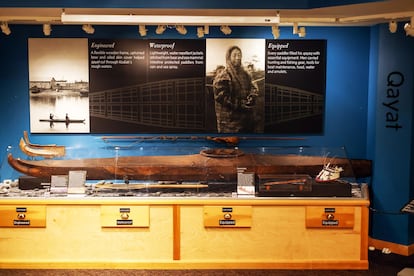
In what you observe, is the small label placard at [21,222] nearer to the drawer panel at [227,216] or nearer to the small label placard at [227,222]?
the drawer panel at [227,216]

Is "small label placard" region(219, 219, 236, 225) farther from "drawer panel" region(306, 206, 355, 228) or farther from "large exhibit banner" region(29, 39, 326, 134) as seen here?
"large exhibit banner" region(29, 39, 326, 134)

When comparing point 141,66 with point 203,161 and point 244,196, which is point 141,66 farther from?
point 244,196

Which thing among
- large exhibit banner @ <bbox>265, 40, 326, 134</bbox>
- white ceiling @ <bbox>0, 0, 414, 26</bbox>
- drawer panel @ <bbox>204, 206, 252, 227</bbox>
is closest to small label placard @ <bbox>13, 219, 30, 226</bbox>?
drawer panel @ <bbox>204, 206, 252, 227</bbox>

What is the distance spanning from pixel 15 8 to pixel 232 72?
7.70ft

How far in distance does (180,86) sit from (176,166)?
116 centimetres

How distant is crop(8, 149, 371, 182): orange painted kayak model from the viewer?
5.17 meters

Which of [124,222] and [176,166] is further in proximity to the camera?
[176,166]

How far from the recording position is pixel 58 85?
5.94 m

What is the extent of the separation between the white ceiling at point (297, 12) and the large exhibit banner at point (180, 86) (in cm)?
53

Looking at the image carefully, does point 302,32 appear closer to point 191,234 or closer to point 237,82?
point 237,82

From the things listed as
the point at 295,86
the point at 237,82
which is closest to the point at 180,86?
the point at 237,82

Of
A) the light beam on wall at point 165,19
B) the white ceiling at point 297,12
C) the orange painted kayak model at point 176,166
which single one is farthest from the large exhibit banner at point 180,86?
the light beam on wall at point 165,19

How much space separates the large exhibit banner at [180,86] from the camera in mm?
5914

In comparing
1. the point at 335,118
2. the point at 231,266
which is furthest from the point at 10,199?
the point at 335,118
